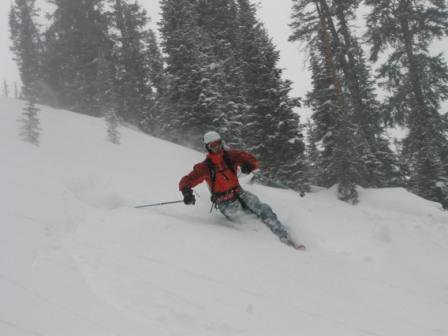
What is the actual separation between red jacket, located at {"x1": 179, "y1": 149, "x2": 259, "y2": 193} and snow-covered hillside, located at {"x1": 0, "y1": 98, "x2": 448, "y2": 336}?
72 centimetres

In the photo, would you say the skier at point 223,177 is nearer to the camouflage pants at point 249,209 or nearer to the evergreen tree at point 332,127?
the camouflage pants at point 249,209

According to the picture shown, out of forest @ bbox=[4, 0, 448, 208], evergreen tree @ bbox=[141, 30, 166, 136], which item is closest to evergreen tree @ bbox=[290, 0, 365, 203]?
forest @ bbox=[4, 0, 448, 208]

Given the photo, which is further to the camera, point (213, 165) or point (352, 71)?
point (352, 71)

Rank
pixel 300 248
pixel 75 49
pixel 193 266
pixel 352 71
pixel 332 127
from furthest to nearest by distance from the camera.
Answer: pixel 75 49
pixel 352 71
pixel 332 127
pixel 300 248
pixel 193 266

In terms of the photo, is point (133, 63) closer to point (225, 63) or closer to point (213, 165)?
point (225, 63)

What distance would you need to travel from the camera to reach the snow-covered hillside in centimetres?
438

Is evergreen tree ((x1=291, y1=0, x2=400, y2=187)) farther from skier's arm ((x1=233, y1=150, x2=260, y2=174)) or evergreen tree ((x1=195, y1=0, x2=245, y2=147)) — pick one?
skier's arm ((x1=233, y1=150, x2=260, y2=174))

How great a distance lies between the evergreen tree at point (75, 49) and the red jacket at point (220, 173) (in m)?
25.9

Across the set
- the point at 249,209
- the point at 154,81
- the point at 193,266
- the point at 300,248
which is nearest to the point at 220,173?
the point at 249,209

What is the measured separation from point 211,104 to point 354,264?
584 inches

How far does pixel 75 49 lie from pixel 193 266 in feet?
103

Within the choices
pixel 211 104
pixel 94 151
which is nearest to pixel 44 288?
pixel 94 151

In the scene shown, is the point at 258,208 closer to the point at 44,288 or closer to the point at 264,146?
the point at 44,288

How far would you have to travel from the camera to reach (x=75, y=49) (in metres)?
33.0
